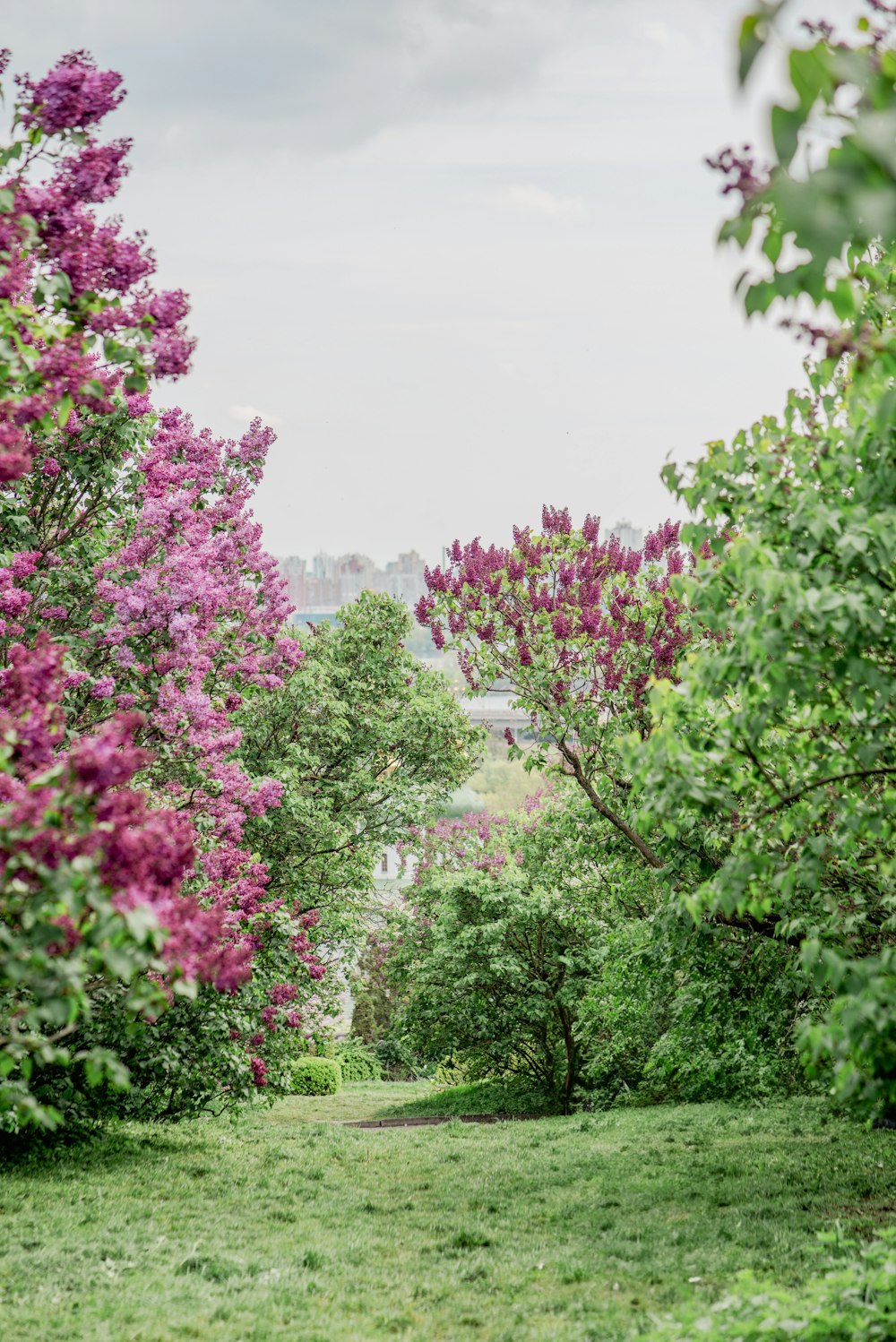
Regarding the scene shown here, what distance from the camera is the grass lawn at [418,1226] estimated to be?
6.46m

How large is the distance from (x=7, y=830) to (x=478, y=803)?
34.5m

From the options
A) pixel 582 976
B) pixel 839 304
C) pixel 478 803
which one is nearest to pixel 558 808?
pixel 582 976

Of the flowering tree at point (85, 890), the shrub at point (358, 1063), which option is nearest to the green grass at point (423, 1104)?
the shrub at point (358, 1063)

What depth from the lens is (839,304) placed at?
A: 8.18ft

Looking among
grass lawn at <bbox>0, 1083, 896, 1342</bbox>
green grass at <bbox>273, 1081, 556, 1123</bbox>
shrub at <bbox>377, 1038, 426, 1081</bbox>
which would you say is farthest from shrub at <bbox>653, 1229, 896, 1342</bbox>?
shrub at <bbox>377, 1038, 426, 1081</bbox>

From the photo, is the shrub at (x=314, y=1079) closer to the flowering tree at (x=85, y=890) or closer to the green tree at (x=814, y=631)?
the green tree at (x=814, y=631)

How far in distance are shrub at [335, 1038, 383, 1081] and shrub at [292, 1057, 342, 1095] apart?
4379 millimetres

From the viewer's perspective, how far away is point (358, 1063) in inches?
1233

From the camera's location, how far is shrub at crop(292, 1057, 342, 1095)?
83.6 feet

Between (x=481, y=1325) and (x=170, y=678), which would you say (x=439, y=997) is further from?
(x=481, y=1325)

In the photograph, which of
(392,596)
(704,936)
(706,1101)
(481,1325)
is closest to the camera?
(481,1325)

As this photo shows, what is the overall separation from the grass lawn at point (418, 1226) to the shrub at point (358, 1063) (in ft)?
58.5

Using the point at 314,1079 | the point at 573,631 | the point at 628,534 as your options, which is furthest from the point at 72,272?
the point at 628,534

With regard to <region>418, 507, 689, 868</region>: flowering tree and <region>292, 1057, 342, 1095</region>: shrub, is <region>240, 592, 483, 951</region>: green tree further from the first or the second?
<region>292, 1057, 342, 1095</region>: shrub
